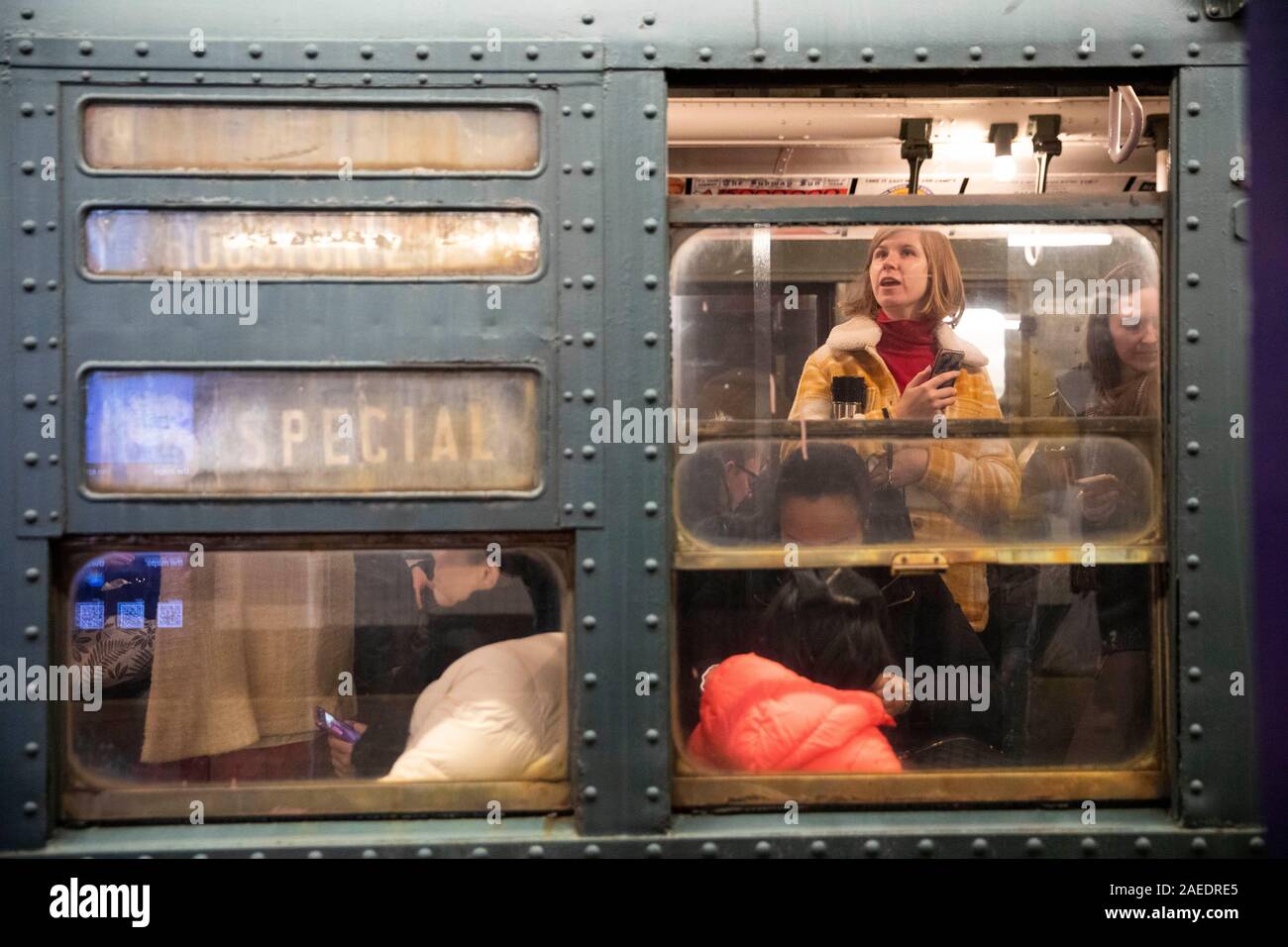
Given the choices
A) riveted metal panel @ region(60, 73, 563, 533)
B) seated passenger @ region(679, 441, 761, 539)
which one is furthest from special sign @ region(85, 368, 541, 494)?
seated passenger @ region(679, 441, 761, 539)

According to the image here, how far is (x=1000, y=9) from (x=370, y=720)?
2018 mm

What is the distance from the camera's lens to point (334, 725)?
7.37 ft

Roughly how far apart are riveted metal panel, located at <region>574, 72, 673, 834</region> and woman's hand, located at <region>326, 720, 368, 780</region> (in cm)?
51

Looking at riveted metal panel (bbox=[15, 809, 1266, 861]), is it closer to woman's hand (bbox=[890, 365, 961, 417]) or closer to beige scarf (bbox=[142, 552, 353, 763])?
beige scarf (bbox=[142, 552, 353, 763])

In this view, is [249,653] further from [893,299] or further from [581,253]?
[893,299]

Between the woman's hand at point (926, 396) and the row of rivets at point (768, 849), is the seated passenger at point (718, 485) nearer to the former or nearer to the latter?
the woman's hand at point (926, 396)

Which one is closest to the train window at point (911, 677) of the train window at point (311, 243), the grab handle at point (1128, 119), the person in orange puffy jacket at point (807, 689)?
the person in orange puffy jacket at point (807, 689)

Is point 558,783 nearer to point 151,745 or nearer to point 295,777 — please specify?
point 295,777

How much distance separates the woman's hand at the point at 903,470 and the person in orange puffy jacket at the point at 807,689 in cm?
21

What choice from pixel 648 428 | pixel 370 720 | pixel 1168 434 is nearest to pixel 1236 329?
pixel 1168 434

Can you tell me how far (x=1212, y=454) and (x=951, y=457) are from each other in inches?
20.3

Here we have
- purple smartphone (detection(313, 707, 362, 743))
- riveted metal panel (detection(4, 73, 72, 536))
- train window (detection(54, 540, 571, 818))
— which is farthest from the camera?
purple smartphone (detection(313, 707, 362, 743))

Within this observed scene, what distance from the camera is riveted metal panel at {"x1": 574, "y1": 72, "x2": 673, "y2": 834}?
6.73ft
